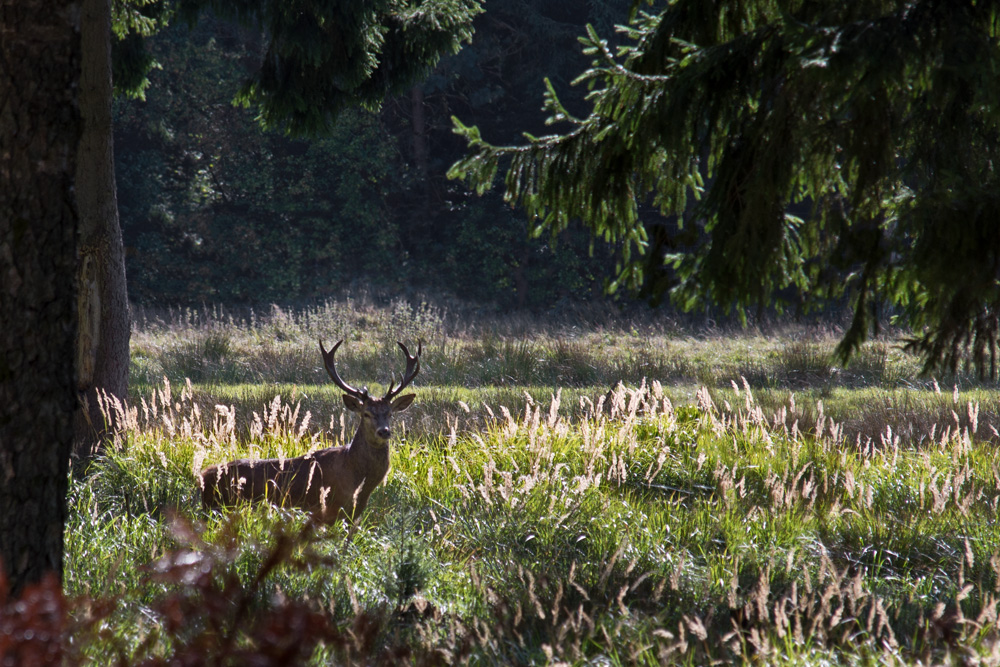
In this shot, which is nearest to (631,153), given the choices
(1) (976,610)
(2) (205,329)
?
(1) (976,610)

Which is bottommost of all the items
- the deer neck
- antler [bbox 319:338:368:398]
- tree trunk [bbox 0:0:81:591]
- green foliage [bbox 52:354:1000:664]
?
green foliage [bbox 52:354:1000:664]

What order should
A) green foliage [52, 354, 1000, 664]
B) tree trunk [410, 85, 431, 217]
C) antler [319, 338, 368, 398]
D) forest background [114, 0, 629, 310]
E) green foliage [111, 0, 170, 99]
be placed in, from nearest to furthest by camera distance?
green foliage [52, 354, 1000, 664]
antler [319, 338, 368, 398]
green foliage [111, 0, 170, 99]
forest background [114, 0, 629, 310]
tree trunk [410, 85, 431, 217]

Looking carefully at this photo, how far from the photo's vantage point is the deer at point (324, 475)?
619 centimetres

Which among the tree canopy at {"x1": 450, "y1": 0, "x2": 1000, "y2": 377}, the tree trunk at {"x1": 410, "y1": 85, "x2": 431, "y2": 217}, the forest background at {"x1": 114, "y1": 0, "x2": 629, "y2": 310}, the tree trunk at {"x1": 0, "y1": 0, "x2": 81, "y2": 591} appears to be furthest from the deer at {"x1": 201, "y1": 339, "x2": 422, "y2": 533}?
the tree trunk at {"x1": 410, "y1": 85, "x2": 431, "y2": 217}

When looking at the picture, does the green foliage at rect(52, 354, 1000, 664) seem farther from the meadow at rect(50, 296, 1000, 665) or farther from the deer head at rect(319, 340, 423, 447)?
the deer head at rect(319, 340, 423, 447)

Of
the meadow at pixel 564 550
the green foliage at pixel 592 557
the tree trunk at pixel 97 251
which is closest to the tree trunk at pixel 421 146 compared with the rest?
the meadow at pixel 564 550

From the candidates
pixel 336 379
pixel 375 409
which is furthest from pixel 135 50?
pixel 375 409

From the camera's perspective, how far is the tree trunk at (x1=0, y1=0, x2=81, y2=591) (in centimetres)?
345

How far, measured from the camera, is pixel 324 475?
6.50m

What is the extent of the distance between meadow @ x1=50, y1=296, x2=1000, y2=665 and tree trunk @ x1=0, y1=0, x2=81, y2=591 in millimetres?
415

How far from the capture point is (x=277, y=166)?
3256cm

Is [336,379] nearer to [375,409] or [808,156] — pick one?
[375,409]

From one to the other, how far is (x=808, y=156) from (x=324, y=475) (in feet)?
12.8

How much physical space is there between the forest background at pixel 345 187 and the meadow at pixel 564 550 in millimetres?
22002
